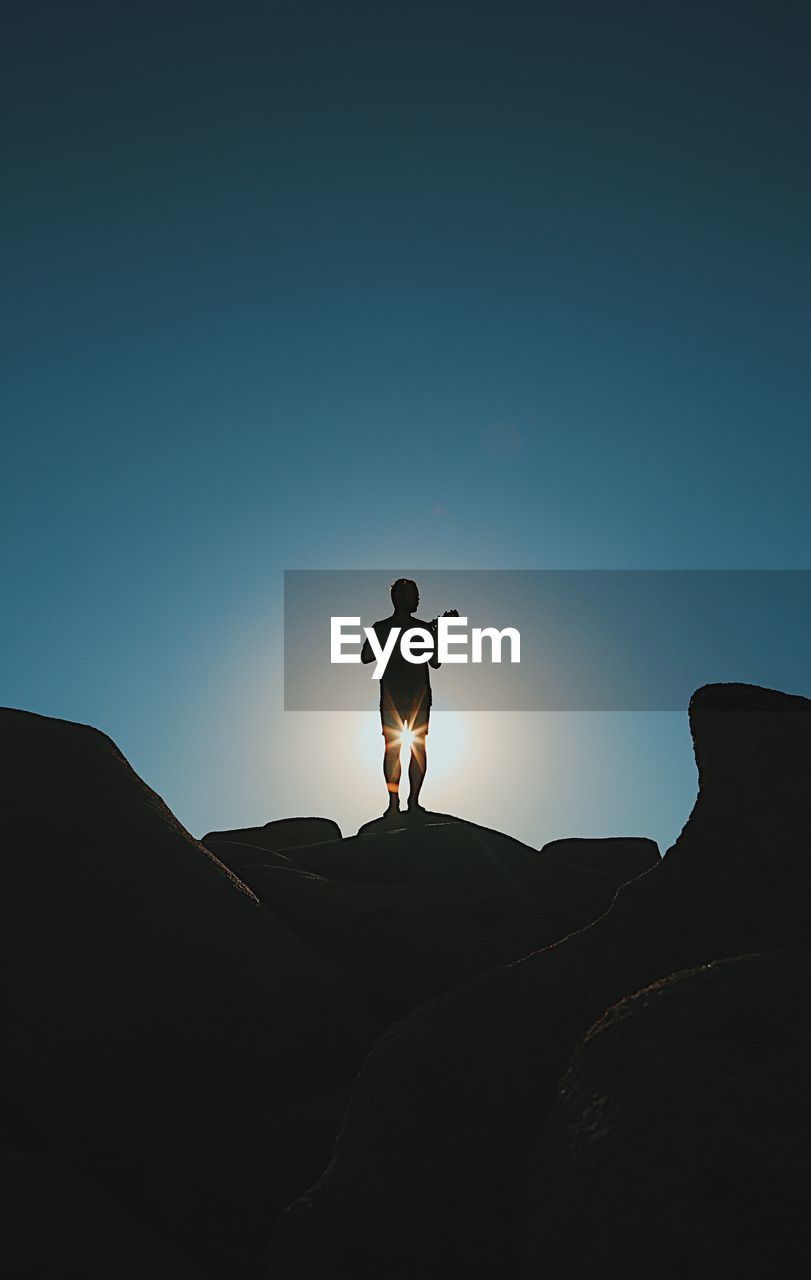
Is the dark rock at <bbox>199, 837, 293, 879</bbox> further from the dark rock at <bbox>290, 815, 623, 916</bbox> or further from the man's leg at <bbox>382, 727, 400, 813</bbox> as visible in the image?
the man's leg at <bbox>382, 727, 400, 813</bbox>

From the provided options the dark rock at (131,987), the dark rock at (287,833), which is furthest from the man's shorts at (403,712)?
the dark rock at (131,987)

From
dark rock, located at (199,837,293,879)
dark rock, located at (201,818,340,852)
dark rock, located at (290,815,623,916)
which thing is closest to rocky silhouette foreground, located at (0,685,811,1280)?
dark rock, located at (290,815,623,916)

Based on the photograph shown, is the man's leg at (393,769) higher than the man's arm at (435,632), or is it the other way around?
the man's arm at (435,632)

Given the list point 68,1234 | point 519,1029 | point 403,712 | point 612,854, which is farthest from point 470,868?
point 403,712

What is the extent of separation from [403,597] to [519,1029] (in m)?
8.83

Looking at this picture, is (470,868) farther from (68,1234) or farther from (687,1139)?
(687,1139)

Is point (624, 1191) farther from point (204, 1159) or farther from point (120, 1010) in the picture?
point (120, 1010)

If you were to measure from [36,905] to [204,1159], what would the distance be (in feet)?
4.12

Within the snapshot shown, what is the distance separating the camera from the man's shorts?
38.4 ft

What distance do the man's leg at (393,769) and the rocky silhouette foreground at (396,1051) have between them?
5753 millimetres

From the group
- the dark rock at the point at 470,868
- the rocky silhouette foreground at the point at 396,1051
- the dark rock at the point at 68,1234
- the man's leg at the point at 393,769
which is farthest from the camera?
the man's leg at the point at 393,769

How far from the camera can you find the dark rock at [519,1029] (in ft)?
8.01

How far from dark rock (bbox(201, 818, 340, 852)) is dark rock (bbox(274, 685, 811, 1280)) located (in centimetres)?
711

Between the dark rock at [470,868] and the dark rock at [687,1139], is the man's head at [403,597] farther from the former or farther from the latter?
the dark rock at [687,1139]
